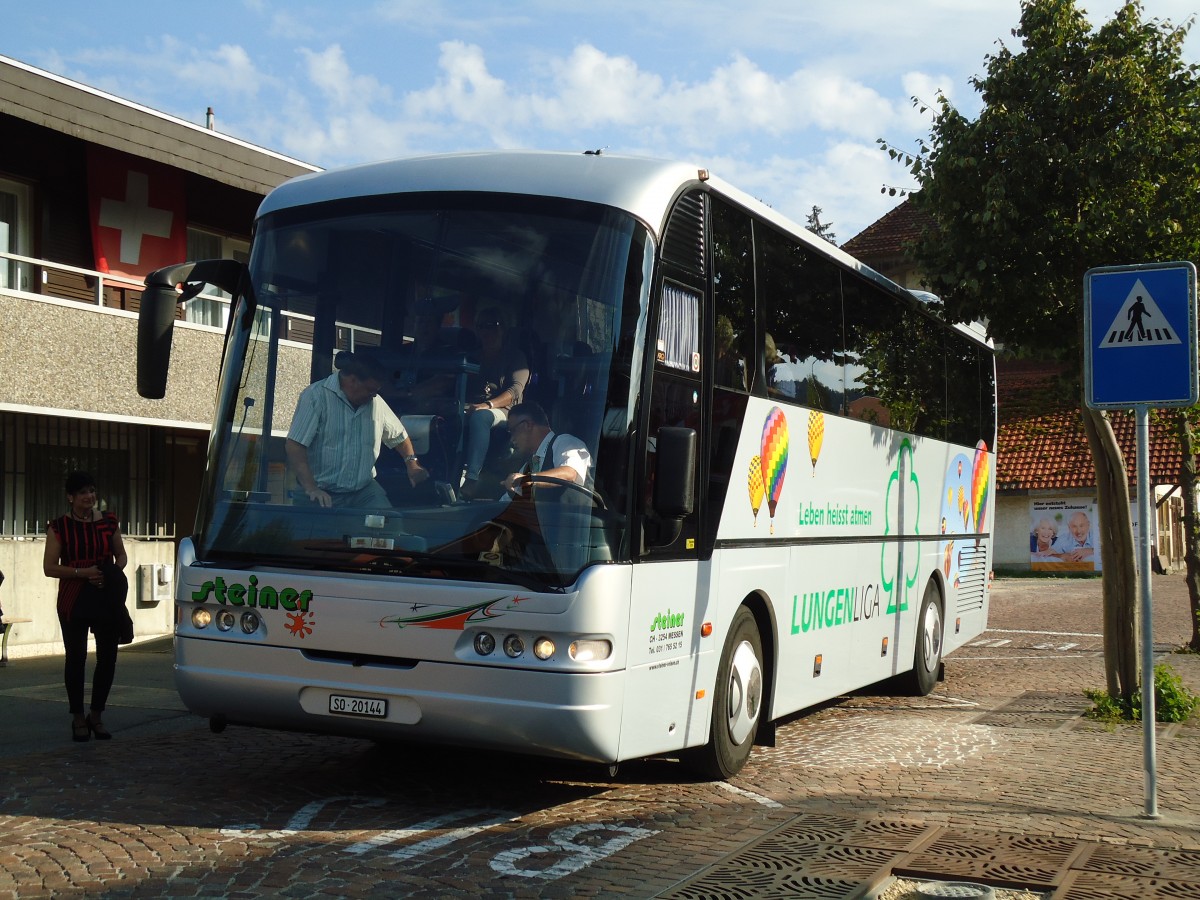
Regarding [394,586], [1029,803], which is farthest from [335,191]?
[1029,803]

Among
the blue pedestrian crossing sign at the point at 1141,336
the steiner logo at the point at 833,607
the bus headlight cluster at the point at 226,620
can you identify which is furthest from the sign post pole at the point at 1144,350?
the bus headlight cluster at the point at 226,620

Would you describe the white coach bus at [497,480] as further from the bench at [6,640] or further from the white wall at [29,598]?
the white wall at [29,598]

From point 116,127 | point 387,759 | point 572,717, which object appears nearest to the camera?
point 572,717

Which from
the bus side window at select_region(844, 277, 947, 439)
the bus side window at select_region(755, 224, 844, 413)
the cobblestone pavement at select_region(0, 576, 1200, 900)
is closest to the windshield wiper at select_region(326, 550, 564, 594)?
the cobblestone pavement at select_region(0, 576, 1200, 900)

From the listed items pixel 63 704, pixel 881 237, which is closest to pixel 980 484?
pixel 63 704

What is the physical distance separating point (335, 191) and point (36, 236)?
11.6 m

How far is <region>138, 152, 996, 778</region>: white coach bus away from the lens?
23.6 ft

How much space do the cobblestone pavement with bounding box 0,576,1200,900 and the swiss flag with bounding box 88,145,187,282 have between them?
30.6 feet

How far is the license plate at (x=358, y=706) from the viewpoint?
24.1ft

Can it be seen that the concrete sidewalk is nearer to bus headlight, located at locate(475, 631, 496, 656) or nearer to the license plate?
the license plate

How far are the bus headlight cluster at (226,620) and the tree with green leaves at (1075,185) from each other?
732 centimetres

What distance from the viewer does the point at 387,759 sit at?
938 cm

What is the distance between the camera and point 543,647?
7.11 metres

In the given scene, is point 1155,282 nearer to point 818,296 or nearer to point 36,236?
point 818,296
